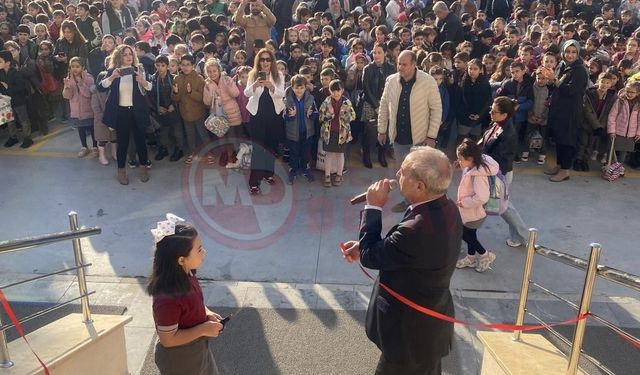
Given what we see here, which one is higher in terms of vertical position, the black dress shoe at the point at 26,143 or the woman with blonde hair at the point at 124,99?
the woman with blonde hair at the point at 124,99

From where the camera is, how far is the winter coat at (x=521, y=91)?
8391mm

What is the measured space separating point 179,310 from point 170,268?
0.76 feet

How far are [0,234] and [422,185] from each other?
5550mm

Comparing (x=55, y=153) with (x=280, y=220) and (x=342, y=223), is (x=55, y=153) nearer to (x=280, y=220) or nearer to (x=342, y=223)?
(x=280, y=220)

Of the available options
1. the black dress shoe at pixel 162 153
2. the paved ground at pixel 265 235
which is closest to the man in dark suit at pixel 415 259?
the paved ground at pixel 265 235

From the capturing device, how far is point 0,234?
6.77 metres

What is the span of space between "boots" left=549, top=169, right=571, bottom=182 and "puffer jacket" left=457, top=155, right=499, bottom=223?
285 cm

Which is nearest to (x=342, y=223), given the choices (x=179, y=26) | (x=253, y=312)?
(x=253, y=312)

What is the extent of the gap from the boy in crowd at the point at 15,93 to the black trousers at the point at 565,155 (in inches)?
316

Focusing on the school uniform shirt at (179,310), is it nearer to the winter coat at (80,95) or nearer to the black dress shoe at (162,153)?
the black dress shoe at (162,153)

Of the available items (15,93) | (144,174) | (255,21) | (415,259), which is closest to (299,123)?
(144,174)

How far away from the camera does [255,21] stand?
10.6 m

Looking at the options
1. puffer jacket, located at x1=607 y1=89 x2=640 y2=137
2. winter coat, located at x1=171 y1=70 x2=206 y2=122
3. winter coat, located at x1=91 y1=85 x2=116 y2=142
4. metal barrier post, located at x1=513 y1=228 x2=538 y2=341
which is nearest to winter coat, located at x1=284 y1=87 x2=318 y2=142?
winter coat, located at x1=171 y1=70 x2=206 y2=122

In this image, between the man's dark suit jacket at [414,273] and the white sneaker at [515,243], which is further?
the white sneaker at [515,243]
